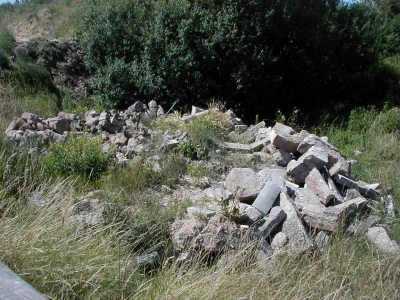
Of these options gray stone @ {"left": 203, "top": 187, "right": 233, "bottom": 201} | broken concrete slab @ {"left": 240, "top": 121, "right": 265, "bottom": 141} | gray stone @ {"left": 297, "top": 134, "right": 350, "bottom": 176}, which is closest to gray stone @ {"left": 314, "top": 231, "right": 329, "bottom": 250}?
gray stone @ {"left": 203, "top": 187, "right": 233, "bottom": 201}

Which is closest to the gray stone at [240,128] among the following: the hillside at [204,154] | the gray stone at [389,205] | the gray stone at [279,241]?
the hillside at [204,154]

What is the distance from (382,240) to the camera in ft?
18.6

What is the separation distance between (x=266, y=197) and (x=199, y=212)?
0.92m

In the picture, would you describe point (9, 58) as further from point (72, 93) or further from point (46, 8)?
point (46, 8)

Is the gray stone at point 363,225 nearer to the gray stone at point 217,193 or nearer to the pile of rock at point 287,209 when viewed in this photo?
the pile of rock at point 287,209

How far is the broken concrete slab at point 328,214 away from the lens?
5742 mm

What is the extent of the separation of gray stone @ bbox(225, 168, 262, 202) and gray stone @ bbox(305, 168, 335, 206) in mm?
790

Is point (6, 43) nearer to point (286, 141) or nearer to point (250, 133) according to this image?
point (250, 133)

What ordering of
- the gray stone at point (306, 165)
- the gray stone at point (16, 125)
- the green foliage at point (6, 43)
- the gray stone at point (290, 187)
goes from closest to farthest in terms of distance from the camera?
the gray stone at point (290, 187) < the gray stone at point (306, 165) < the gray stone at point (16, 125) < the green foliage at point (6, 43)

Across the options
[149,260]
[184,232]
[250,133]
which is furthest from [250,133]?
[149,260]

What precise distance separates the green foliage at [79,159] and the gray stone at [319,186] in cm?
274

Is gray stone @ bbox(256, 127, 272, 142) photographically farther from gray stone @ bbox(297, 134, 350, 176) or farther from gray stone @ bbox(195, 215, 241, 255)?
gray stone @ bbox(195, 215, 241, 255)

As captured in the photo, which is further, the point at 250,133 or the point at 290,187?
the point at 250,133

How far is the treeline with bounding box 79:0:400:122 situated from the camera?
11758mm
